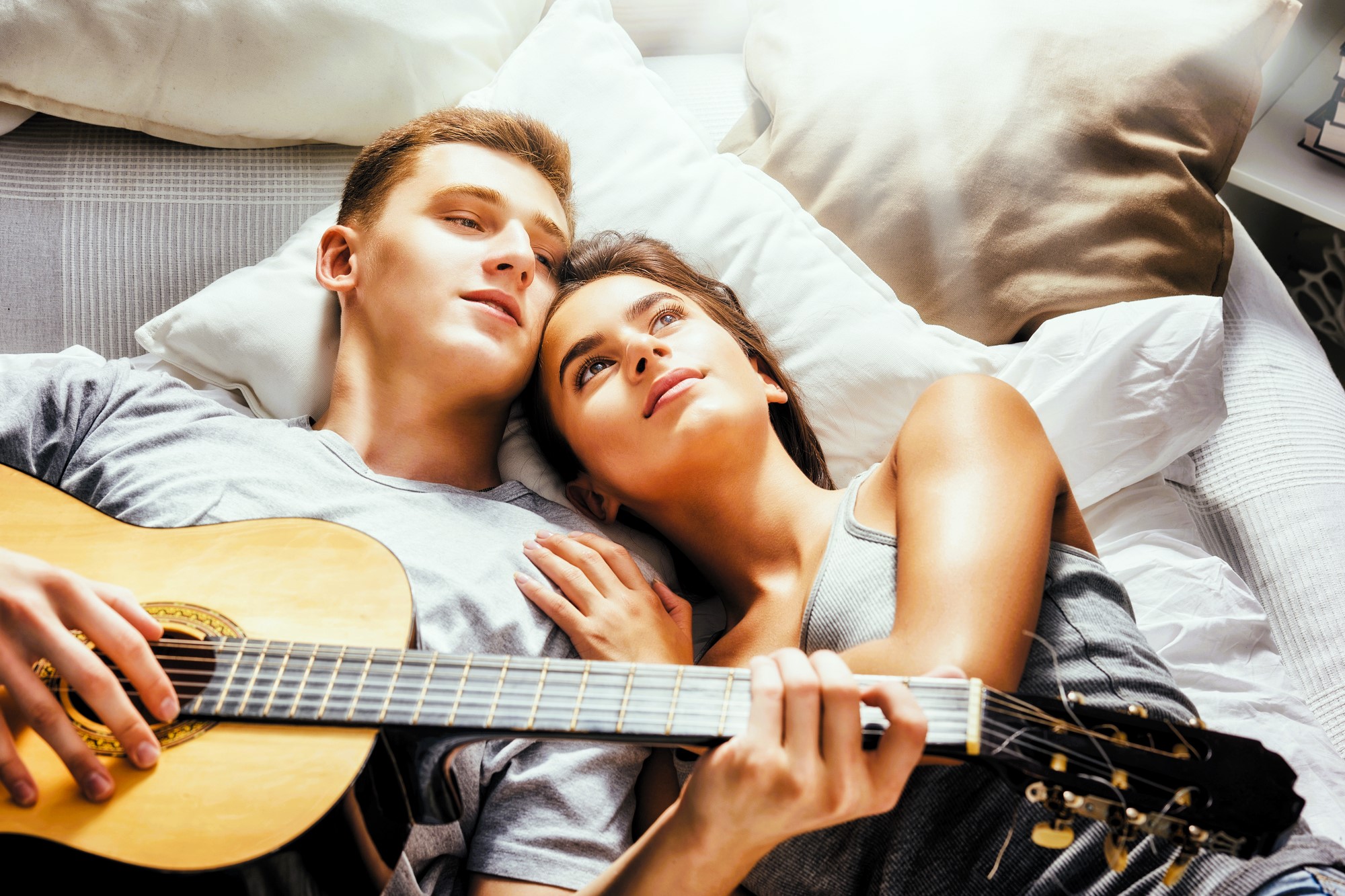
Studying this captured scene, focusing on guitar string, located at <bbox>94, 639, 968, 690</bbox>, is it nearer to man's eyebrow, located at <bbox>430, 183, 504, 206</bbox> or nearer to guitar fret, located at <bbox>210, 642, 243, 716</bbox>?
guitar fret, located at <bbox>210, 642, 243, 716</bbox>

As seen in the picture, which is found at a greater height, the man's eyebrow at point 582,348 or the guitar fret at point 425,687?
the man's eyebrow at point 582,348

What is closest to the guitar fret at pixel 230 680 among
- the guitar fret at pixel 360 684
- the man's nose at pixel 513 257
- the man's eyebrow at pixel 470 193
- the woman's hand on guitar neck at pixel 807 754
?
the guitar fret at pixel 360 684

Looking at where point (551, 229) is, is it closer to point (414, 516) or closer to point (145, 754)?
point (414, 516)

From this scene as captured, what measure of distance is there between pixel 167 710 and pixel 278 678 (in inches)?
3.6

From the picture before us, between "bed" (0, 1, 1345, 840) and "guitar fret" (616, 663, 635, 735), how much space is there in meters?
0.80

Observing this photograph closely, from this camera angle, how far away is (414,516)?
121cm

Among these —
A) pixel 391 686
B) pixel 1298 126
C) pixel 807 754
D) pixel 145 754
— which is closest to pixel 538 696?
pixel 391 686

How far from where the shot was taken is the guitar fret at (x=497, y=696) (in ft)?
2.53

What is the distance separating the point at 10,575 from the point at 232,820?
1.05 ft

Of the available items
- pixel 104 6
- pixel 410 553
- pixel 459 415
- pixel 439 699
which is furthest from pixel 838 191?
pixel 104 6

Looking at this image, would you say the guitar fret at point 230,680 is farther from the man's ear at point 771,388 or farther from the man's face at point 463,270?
the man's ear at point 771,388

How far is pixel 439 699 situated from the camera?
0.79 meters

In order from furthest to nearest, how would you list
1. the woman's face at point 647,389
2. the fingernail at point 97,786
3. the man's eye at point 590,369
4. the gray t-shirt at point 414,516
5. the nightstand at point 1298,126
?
the nightstand at point 1298,126
the man's eye at point 590,369
the woman's face at point 647,389
the gray t-shirt at point 414,516
the fingernail at point 97,786

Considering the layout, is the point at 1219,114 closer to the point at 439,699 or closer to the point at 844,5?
the point at 844,5
